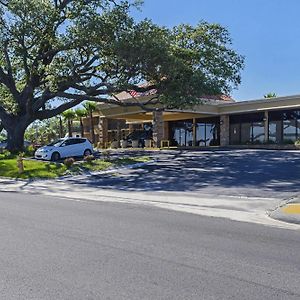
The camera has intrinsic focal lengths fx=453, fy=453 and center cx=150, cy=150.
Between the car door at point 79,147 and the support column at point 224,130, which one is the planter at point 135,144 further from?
the car door at point 79,147

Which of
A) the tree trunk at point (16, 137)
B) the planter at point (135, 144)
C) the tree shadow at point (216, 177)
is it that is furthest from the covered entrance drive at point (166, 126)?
the tree shadow at point (216, 177)

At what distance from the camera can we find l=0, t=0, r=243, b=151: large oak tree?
2588cm

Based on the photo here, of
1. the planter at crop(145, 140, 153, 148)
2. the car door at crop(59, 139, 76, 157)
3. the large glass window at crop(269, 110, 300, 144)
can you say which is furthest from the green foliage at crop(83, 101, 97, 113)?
the large glass window at crop(269, 110, 300, 144)

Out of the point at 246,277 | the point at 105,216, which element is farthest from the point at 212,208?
the point at 246,277

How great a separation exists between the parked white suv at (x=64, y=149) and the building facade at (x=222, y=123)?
5768 mm

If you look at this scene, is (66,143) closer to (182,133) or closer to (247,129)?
(247,129)

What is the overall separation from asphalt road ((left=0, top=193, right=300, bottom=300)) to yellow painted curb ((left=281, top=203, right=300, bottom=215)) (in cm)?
165

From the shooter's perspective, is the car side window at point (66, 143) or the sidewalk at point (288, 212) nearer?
the sidewalk at point (288, 212)

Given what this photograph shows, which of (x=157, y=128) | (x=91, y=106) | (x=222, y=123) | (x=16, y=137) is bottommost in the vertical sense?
(x=16, y=137)

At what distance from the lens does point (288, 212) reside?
36.6 feet

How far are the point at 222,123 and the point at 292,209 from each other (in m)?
30.9

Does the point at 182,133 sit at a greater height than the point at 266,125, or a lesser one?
lesser

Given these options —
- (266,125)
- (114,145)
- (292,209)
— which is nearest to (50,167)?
(292,209)

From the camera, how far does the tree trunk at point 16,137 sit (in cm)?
3341
